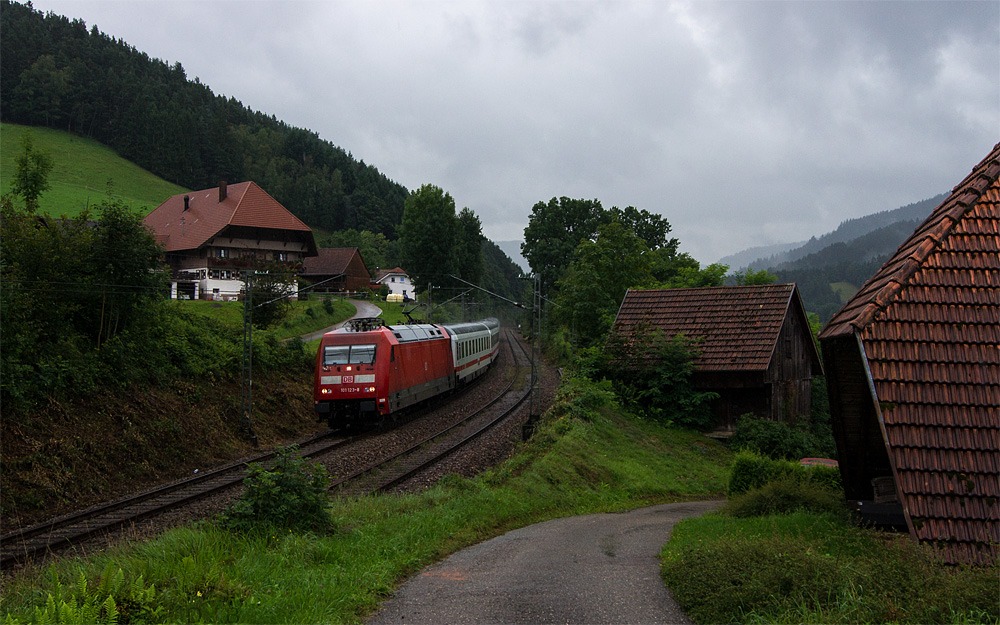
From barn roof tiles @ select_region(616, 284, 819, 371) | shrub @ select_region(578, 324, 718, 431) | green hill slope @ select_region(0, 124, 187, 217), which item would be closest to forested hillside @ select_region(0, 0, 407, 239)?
green hill slope @ select_region(0, 124, 187, 217)

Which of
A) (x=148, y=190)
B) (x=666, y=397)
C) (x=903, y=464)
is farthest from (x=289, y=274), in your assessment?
(x=148, y=190)

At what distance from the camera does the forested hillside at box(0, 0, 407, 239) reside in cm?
8238

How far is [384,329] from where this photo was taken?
71.3ft

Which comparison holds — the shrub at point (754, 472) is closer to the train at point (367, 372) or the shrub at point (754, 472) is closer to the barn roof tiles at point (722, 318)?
the barn roof tiles at point (722, 318)

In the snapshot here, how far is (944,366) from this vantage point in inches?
241

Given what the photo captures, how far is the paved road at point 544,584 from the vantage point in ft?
19.7

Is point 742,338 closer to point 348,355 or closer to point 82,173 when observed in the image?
point 348,355

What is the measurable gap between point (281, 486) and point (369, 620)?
302cm

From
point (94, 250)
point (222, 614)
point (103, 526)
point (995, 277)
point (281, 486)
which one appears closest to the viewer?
point (222, 614)

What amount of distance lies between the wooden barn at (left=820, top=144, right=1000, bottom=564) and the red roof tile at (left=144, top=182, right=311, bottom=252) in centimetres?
5076

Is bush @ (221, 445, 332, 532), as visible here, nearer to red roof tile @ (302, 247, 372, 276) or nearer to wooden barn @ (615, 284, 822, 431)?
wooden barn @ (615, 284, 822, 431)

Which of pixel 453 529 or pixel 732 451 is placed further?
pixel 732 451

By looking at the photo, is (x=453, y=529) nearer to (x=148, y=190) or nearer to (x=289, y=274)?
(x=289, y=274)

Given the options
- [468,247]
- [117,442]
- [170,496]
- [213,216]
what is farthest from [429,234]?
[170,496]
